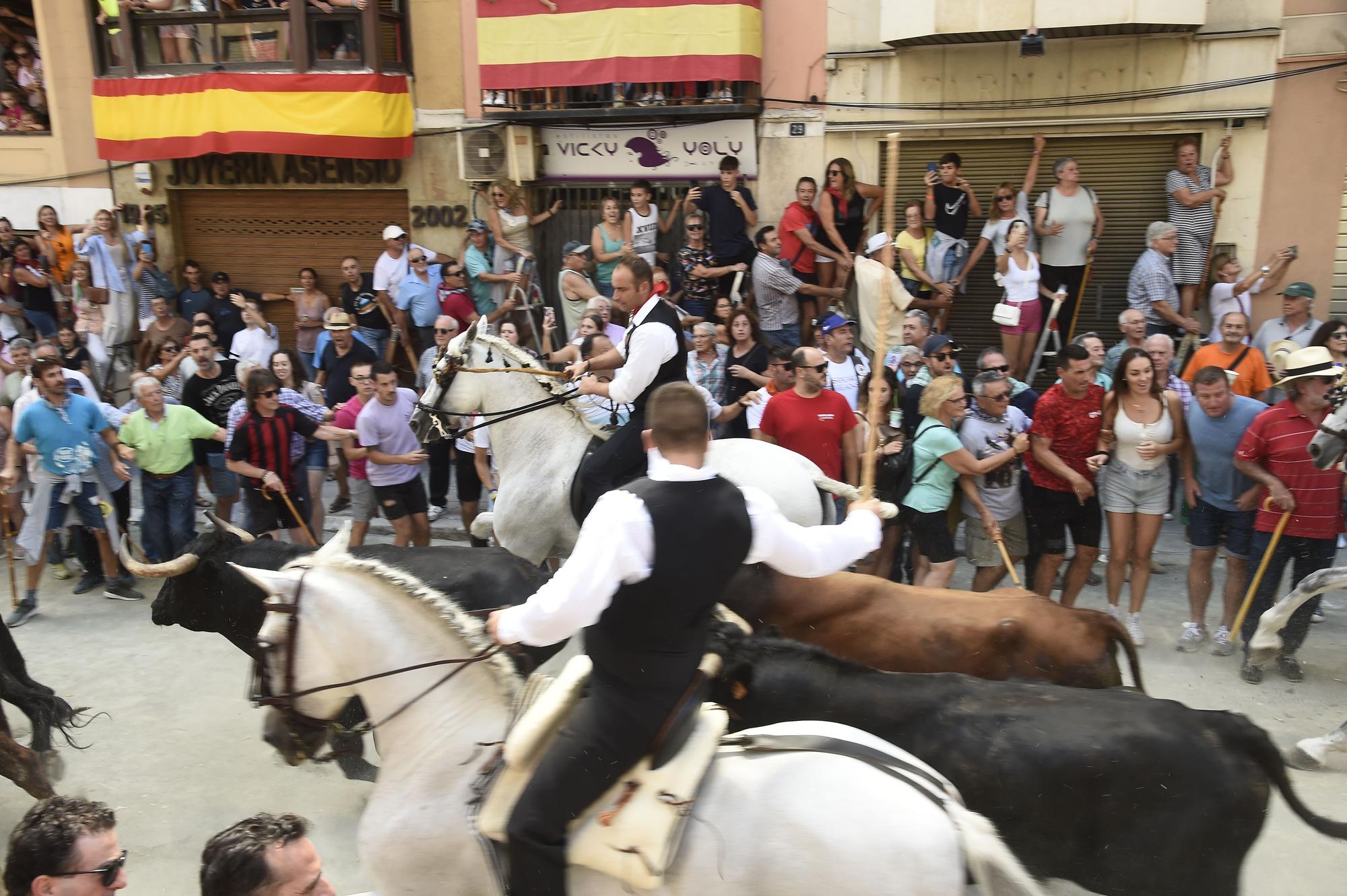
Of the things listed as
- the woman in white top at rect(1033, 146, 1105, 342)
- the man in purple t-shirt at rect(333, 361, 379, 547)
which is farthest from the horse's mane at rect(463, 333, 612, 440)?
the woman in white top at rect(1033, 146, 1105, 342)

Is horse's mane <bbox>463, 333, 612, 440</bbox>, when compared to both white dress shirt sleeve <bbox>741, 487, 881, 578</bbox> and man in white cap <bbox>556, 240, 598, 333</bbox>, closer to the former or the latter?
man in white cap <bbox>556, 240, 598, 333</bbox>

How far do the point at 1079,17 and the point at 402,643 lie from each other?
942cm

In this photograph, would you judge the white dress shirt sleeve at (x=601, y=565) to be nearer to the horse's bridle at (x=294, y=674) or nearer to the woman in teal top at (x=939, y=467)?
the horse's bridle at (x=294, y=674)

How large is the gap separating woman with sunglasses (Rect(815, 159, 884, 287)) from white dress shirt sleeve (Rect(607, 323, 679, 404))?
5.22m

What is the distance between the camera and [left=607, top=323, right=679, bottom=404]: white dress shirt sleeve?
6777 millimetres

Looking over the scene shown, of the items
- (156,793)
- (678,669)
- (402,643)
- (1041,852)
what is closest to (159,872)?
(156,793)

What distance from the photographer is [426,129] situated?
542 inches

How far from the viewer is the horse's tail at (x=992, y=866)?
125 inches

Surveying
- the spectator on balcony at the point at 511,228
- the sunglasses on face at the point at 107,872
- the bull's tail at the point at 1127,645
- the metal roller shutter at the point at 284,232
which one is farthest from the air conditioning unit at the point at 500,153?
the sunglasses on face at the point at 107,872

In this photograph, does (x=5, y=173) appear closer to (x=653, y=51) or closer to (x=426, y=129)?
(x=426, y=129)

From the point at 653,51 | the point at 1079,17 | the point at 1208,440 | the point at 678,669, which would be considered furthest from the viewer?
the point at 653,51

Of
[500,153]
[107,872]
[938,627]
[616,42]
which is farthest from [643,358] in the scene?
[500,153]

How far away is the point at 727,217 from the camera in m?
11.8

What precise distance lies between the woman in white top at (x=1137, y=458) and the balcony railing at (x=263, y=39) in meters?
9.65
